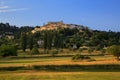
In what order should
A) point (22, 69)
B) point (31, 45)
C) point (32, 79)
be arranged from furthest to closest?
point (31, 45), point (22, 69), point (32, 79)

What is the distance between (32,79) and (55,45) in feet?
449

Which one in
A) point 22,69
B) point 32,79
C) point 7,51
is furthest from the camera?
point 7,51

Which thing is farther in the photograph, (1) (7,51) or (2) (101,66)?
(1) (7,51)

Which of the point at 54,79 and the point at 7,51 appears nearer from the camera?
the point at 54,79

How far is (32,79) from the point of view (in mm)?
40781

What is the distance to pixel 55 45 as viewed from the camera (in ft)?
582

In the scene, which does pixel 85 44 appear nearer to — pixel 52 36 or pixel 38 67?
pixel 52 36

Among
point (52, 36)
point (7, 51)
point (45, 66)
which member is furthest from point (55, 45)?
point (45, 66)

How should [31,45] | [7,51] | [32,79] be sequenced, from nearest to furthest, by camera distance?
[32,79] → [7,51] → [31,45]

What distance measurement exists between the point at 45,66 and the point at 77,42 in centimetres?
12306

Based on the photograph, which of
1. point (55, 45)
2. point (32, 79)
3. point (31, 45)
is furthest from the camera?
point (55, 45)

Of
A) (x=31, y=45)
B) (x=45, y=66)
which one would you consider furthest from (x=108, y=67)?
(x=31, y=45)

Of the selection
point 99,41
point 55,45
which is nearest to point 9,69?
point 55,45

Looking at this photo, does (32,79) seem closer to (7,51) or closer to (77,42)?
(7,51)
